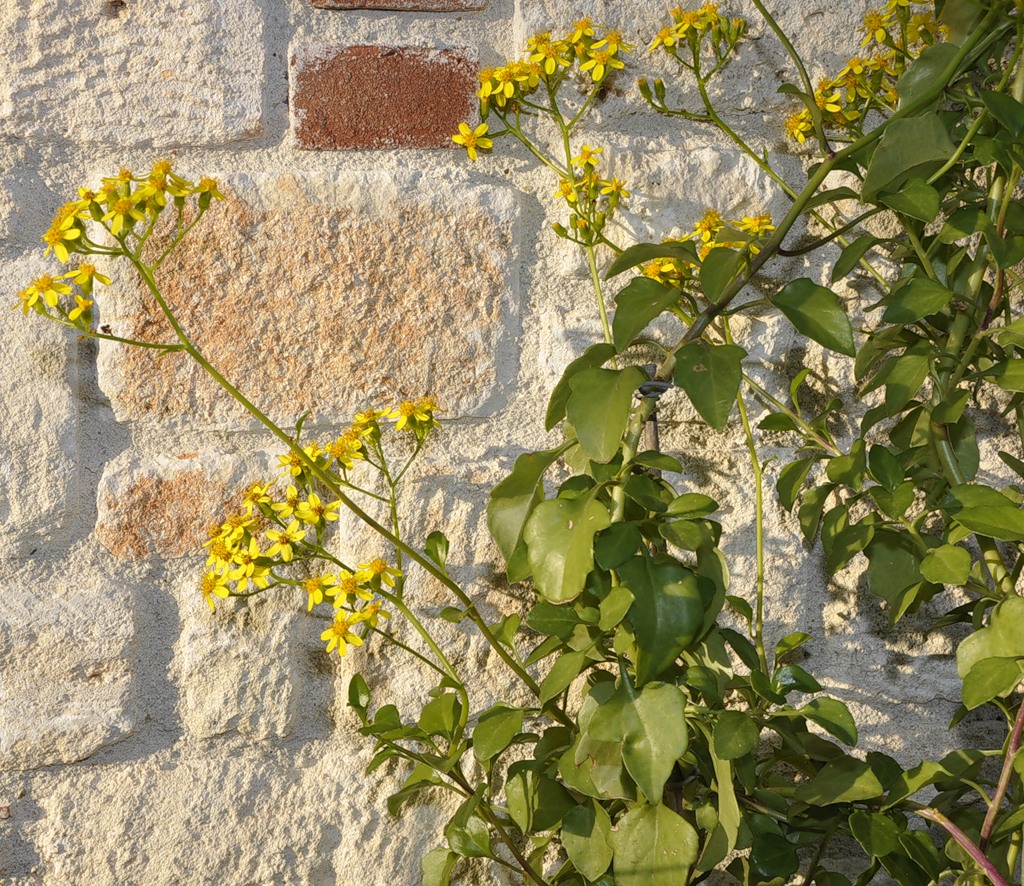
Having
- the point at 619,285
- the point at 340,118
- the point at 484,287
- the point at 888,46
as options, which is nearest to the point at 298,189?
the point at 340,118

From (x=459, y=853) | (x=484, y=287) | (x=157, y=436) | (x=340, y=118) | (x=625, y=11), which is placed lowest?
(x=459, y=853)

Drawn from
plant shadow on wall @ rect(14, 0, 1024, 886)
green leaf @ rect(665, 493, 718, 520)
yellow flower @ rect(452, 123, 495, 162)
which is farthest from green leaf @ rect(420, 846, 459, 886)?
yellow flower @ rect(452, 123, 495, 162)

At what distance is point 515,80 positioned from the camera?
0.80 m

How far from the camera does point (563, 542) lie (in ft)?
2.18

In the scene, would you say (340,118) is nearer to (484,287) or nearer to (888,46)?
(484,287)

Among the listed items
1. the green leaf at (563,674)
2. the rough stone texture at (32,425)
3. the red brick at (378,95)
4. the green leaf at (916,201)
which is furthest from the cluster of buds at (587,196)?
the rough stone texture at (32,425)

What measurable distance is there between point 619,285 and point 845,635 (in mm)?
376

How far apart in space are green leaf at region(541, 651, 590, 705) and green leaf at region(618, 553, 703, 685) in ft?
0.16

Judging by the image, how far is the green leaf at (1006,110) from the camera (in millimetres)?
637

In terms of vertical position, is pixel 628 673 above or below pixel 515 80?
below

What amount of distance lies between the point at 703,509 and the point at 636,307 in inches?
5.7

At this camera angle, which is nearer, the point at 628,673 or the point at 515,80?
the point at 628,673

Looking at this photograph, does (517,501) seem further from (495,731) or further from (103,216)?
(103,216)

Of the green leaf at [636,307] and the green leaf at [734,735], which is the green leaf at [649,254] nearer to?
the green leaf at [636,307]
